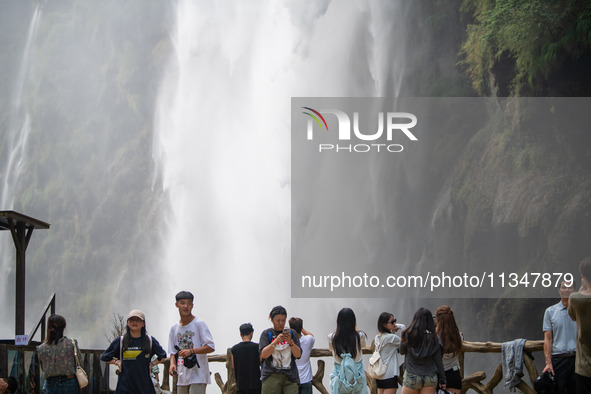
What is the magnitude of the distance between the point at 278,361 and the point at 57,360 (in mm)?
1413

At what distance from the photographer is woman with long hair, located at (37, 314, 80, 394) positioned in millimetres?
4902

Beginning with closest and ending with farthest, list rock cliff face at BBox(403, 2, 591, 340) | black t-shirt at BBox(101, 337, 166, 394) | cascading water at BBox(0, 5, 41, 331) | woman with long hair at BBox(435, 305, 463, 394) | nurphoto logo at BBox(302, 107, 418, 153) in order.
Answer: black t-shirt at BBox(101, 337, 166, 394) → woman with long hair at BBox(435, 305, 463, 394) → nurphoto logo at BBox(302, 107, 418, 153) → rock cliff face at BBox(403, 2, 591, 340) → cascading water at BBox(0, 5, 41, 331)

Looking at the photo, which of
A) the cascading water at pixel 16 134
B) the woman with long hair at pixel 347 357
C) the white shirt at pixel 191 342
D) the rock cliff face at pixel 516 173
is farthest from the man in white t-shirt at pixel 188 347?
the cascading water at pixel 16 134

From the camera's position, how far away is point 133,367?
4.59 metres

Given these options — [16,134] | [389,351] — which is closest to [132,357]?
[389,351]

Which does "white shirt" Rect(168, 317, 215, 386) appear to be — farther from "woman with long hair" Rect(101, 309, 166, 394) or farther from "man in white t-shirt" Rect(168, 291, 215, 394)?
"woman with long hair" Rect(101, 309, 166, 394)

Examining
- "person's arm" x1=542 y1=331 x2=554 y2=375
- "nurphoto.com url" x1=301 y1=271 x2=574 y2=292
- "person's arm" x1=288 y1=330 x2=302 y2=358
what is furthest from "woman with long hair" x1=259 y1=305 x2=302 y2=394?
"nurphoto.com url" x1=301 y1=271 x2=574 y2=292

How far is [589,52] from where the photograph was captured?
1191 centimetres

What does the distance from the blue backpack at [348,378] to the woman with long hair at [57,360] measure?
1691 millimetres

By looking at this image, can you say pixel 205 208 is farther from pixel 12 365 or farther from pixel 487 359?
pixel 12 365

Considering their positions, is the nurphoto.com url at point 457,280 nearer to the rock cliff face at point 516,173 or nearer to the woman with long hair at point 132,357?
the rock cliff face at point 516,173

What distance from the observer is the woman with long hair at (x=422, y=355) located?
15.4 feet

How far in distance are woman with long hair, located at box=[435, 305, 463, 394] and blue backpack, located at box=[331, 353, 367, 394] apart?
618mm

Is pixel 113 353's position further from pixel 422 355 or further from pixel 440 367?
pixel 440 367
